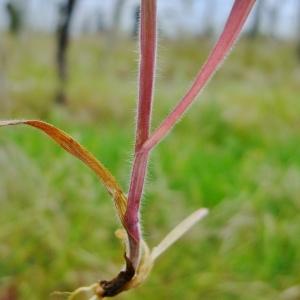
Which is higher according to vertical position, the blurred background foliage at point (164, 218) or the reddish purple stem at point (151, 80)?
the reddish purple stem at point (151, 80)

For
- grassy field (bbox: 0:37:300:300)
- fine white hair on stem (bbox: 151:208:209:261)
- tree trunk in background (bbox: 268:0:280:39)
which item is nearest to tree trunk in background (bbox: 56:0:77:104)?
grassy field (bbox: 0:37:300:300)

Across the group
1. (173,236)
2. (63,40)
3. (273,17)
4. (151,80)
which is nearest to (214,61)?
(151,80)

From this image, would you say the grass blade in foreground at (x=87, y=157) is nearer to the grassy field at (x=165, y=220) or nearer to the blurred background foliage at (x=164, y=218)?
the blurred background foliage at (x=164, y=218)

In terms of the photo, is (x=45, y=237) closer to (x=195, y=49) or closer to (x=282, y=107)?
(x=282, y=107)

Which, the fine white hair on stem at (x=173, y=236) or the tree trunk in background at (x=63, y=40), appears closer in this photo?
the fine white hair on stem at (x=173, y=236)

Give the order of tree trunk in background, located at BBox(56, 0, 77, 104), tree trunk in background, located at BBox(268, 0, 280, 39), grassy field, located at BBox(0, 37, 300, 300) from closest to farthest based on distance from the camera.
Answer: grassy field, located at BBox(0, 37, 300, 300) → tree trunk in background, located at BBox(56, 0, 77, 104) → tree trunk in background, located at BBox(268, 0, 280, 39)

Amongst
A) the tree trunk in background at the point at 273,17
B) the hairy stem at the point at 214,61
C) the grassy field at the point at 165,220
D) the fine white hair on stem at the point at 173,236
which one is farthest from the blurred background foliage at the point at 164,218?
the tree trunk in background at the point at 273,17

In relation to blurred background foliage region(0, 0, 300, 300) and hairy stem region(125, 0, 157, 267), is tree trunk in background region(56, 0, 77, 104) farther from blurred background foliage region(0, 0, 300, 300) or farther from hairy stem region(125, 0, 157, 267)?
hairy stem region(125, 0, 157, 267)
